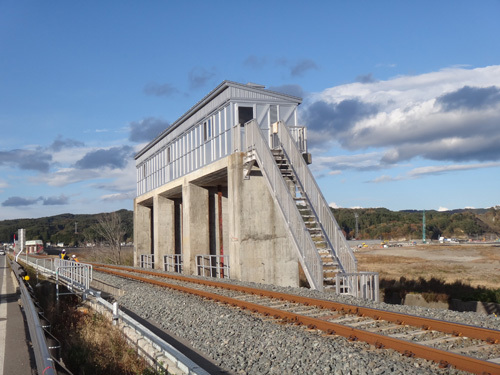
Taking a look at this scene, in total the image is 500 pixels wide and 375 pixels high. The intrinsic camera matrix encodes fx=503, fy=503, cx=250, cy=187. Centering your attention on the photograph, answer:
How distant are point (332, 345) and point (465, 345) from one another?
192 cm

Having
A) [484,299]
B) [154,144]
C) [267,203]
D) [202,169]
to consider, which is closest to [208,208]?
[202,169]

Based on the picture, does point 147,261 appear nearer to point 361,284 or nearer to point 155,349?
point 361,284

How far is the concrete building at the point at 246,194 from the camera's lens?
1614 centimetres

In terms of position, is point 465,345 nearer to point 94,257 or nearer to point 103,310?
point 103,310

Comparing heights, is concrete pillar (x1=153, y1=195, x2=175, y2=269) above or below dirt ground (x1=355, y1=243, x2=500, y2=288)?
above

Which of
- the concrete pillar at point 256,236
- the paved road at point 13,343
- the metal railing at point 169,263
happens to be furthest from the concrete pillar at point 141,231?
the paved road at point 13,343

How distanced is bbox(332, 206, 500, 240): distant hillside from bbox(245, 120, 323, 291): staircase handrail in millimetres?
135738

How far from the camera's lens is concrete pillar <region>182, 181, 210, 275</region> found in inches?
1056

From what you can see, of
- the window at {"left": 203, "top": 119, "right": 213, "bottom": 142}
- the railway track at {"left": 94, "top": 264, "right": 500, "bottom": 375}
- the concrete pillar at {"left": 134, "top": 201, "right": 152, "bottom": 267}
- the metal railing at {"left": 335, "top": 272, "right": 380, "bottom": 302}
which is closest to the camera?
the railway track at {"left": 94, "top": 264, "right": 500, "bottom": 375}

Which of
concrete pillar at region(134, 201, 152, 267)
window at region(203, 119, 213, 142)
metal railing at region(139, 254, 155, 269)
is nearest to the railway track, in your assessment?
window at region(203, 119, 213, 142)

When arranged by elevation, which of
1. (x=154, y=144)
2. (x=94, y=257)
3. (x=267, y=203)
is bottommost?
(x=94, y=257)

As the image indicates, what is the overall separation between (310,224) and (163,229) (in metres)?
18.9

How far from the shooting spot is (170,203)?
3462 centimetres

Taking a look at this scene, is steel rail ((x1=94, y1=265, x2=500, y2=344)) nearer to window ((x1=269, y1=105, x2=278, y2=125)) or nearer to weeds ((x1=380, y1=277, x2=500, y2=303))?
weeds ((x1=380, y1=277, x2=500, y2=303))
